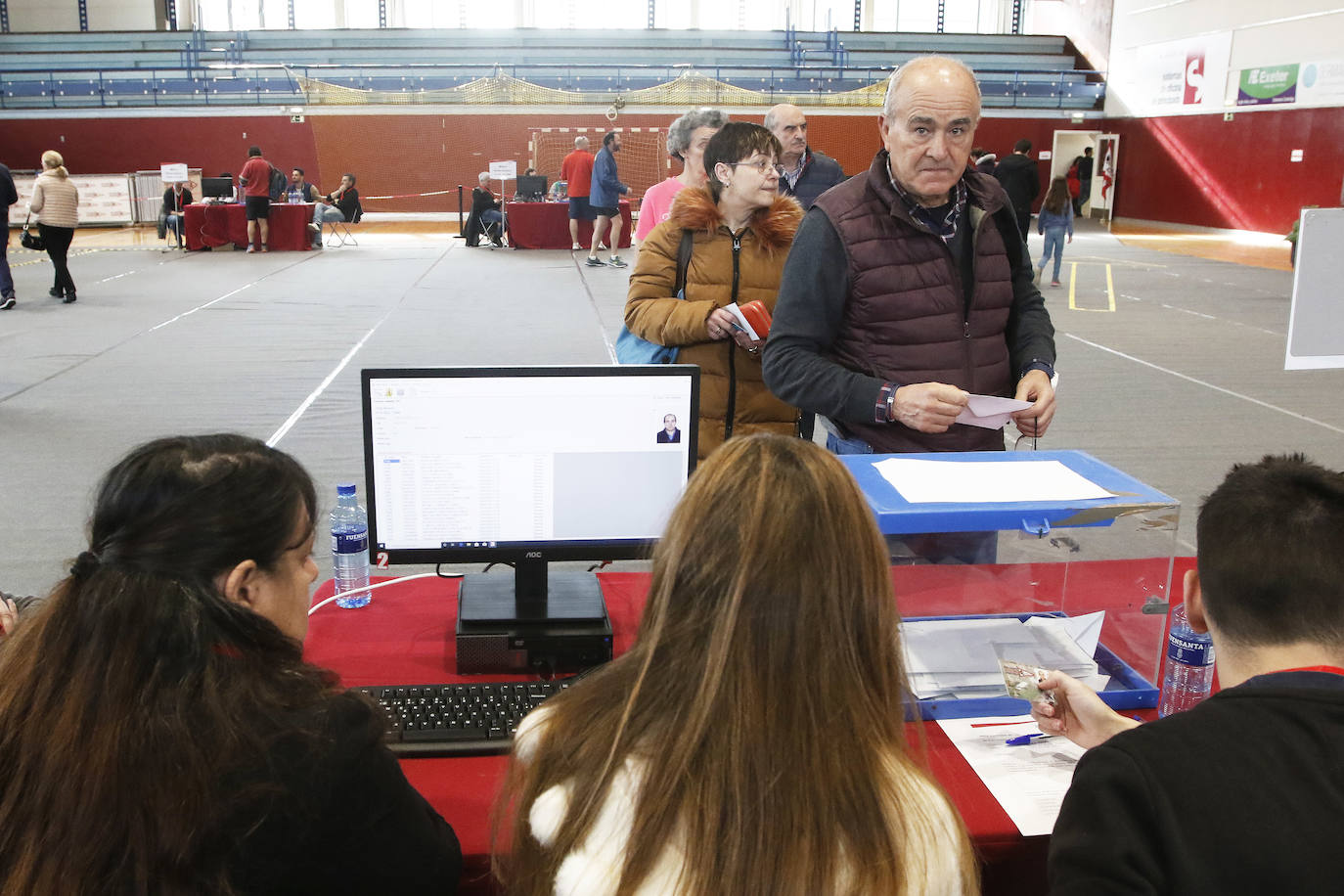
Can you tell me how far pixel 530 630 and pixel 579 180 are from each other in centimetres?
1386

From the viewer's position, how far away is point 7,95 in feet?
76.5

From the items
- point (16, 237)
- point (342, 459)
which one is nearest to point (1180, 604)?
point (342, 459)

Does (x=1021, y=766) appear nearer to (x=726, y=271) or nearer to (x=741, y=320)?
(x=741, y=320)

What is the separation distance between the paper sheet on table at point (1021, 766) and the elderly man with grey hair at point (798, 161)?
4.04m

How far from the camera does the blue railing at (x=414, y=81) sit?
23.4m

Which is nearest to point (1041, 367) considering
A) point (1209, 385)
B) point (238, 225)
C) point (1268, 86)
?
point (1209, 385)

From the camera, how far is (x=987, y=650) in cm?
190

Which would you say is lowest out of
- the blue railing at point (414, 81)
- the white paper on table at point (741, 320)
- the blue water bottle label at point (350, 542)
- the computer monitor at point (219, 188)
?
the blue water bottle label at point (350, 542)

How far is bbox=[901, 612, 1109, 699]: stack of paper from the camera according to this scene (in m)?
1.82

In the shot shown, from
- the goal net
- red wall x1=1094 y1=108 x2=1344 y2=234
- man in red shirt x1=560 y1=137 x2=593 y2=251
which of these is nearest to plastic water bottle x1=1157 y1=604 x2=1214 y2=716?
man in red shirt x1=560 y1=137 x2=593 y2=251

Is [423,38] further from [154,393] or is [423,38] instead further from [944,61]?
[944,61]

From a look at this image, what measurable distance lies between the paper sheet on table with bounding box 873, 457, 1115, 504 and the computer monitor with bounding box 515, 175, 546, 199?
624 inches

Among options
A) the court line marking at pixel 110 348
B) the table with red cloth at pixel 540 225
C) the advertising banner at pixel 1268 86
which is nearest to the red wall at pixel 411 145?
the advertising banner at pixel 1268 86

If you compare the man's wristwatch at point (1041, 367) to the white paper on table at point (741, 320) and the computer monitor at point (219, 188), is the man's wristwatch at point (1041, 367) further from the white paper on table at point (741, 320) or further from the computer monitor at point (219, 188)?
the computer monitor at point (219, 188)
